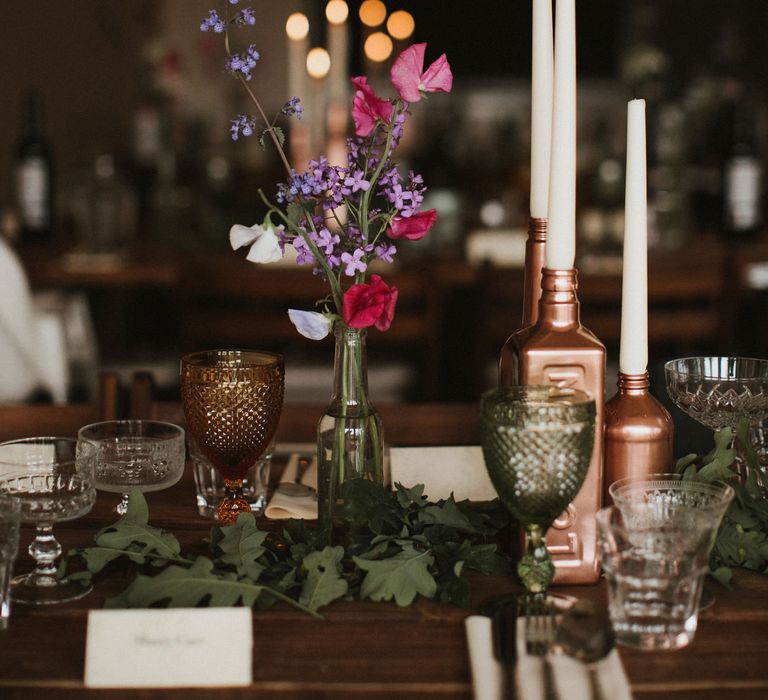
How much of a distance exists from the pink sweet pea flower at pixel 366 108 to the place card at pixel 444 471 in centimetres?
32

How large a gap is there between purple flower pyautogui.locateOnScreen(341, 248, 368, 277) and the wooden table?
0.78ft

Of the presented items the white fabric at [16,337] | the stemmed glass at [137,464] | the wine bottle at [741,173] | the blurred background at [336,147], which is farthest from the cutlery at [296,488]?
the wine bottle at [741,173]

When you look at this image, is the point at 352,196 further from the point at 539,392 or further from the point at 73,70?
the point at 73,70

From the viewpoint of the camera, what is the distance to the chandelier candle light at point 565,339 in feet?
2.52

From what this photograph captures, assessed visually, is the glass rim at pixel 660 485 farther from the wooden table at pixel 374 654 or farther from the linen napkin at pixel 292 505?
the linen napkin at pixel 292 505

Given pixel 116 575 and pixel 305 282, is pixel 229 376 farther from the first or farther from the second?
pixel 305 282

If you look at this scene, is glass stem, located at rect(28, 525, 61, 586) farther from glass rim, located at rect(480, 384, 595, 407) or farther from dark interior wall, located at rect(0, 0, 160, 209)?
dark interior wall, located at rect(0, 0, 160, 209)

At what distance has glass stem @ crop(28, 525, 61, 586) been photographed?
2.56ft

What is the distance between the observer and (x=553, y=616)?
2.30ft

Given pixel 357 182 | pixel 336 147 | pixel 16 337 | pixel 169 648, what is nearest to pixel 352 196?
pixel 357 182

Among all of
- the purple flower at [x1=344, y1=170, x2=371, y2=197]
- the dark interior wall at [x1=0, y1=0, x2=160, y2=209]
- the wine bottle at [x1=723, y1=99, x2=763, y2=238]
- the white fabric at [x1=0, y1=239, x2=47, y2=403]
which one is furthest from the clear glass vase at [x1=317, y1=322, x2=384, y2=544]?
the dark interior wall at [x1=0, y1=0, x2=160, y2=209]

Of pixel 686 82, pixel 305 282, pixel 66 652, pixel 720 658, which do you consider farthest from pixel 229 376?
pixel 686 82

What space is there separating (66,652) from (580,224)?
2256mm

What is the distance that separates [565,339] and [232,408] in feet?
0.90
